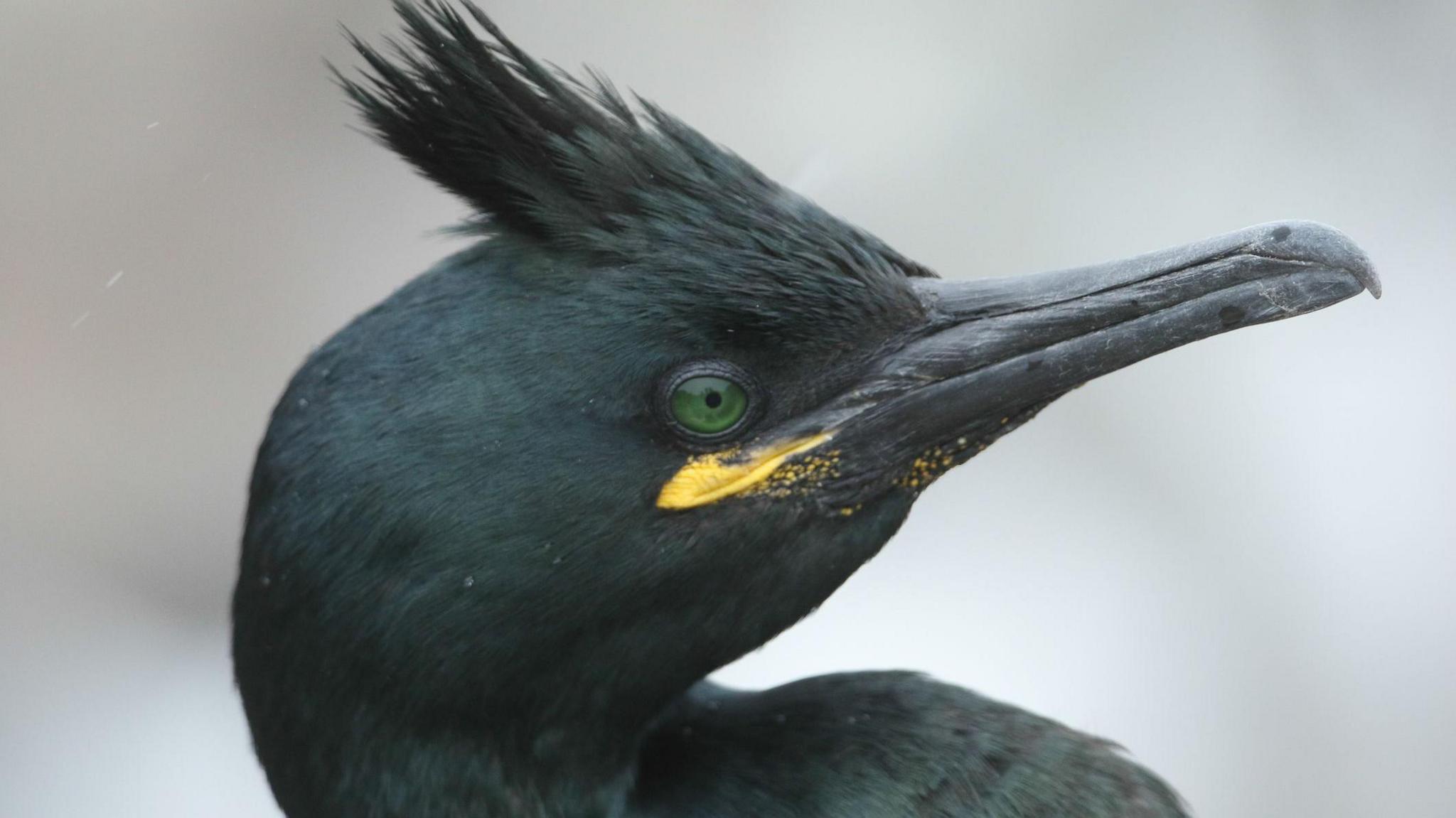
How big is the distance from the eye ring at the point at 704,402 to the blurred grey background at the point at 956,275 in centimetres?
280

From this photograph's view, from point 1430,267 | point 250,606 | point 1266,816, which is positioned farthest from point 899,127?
point 250,606

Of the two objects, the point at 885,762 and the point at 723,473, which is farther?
the point at 885,762

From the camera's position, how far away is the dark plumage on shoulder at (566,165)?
1712 mm

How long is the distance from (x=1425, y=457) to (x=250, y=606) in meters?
4.25

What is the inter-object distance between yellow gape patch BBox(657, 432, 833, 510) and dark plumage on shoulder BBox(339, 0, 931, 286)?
8.1 inches

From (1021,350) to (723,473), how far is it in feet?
1.19

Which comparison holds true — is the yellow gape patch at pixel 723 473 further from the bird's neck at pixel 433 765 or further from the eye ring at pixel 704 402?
the bird's neck at pixel 433 765

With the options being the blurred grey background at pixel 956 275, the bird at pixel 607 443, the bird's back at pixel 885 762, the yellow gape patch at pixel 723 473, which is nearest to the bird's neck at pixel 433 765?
the bird at pixel 607 443

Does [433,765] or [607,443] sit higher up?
[607,443]

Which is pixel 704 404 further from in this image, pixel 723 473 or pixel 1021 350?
pixel 1021 350

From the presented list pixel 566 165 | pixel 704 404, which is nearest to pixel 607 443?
pixel 704 404

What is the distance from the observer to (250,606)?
66.9 inches

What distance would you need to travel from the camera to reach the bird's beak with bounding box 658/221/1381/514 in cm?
170

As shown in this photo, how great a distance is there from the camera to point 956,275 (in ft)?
16.3
